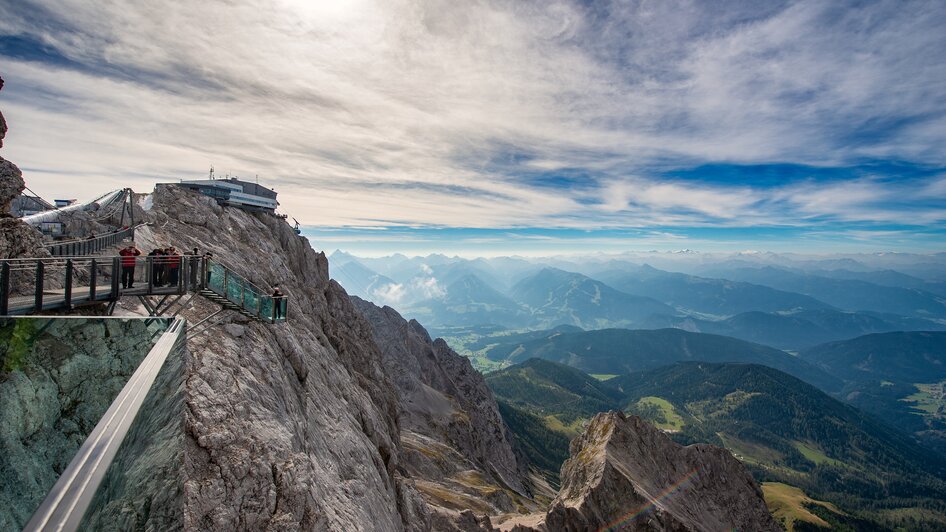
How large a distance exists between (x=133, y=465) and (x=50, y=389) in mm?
2138

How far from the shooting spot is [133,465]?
6.09 metres

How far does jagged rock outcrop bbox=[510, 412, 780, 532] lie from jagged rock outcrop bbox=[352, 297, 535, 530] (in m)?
13.5

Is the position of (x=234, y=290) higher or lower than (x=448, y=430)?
higher

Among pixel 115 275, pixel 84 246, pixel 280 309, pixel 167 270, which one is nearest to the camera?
pixel 115 275

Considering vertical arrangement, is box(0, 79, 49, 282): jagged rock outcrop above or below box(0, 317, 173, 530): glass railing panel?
above

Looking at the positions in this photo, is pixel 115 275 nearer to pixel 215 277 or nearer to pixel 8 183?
pixel 215 277

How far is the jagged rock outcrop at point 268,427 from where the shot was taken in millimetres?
14602

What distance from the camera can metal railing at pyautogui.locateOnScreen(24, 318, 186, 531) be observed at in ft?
16.5

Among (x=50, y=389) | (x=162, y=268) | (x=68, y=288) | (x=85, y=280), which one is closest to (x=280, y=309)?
(x=162, y=268)

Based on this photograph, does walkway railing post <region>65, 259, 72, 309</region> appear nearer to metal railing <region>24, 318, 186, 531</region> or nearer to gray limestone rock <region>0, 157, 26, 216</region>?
metal railing <region>24, 318, 186, 531</region>

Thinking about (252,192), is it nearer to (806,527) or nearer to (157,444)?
(157,444)

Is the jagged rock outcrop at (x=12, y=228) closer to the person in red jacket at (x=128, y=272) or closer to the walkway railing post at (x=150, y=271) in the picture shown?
the person in red jacket at (x=128, y=272)

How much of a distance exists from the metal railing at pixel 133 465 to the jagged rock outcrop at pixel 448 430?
45.5 meters

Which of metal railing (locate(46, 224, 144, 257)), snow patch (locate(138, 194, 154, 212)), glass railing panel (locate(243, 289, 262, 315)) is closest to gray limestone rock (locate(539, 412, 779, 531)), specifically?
glass railing panel (locate(243, 289, 262, 315))
